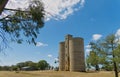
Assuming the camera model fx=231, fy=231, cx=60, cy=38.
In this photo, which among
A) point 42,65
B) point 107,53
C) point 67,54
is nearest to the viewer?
point 107,53

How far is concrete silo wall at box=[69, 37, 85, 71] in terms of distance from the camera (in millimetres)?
70312

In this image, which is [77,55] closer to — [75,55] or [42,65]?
[75,55]

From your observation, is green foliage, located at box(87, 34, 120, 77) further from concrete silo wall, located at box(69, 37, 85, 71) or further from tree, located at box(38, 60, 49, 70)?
tree, located at box(38, 60, 49, 70)

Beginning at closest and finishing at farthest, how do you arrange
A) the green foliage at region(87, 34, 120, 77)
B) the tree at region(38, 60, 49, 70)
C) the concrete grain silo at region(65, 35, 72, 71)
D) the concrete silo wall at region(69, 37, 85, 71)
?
the green foliage at region(87, 34, 120, 77) → the concrete silo wall at region(69, 37, 85, 71) → the concrete grain silo at region(65, 35, 72, 71) → the tree at region(38, 60, 49, 70)

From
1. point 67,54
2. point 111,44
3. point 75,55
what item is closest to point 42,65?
point 67,54

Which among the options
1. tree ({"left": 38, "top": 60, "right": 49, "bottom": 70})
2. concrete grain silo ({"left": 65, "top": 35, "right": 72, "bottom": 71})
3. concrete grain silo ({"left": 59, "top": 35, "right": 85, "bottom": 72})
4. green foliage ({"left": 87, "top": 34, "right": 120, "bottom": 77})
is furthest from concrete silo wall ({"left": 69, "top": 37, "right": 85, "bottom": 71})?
tree ({"left": 38, "top": 60, "right": 49, "bottom": 70})

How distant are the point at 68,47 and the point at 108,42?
119ft

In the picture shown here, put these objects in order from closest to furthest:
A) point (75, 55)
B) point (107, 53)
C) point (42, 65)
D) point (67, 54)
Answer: point (107, 53) → point (75, 55) → point (67, 54) → point (42, 65)

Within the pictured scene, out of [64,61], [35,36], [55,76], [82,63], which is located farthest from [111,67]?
[64,61]

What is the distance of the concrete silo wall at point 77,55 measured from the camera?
231ft

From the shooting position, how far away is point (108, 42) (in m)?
38.5

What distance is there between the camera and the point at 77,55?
70500 millimetres

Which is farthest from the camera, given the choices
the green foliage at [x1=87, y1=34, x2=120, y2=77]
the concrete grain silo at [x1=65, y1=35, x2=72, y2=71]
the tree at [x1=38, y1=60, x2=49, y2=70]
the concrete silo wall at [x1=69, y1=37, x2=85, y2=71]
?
the tree at [x1=38, y1=60, x2=49, y2=70]

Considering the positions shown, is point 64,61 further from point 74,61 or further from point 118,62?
point 118,62
